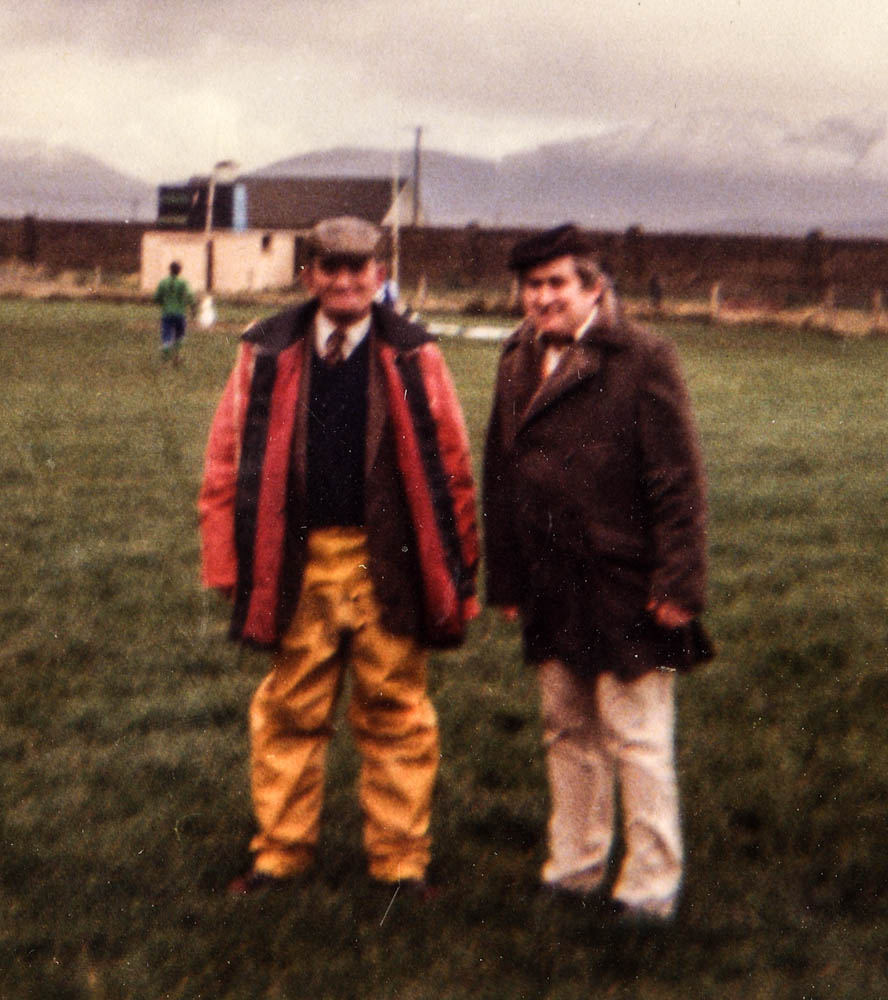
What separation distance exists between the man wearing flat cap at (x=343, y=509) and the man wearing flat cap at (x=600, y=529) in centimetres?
18

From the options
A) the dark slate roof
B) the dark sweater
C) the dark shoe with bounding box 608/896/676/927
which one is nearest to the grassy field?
the dark shoe with bounding box 608/896/676/927

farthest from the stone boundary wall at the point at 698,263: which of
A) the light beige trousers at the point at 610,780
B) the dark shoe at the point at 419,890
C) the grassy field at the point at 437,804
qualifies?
the dark shoe at the point at 419,890

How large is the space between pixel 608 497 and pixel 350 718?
0.95 metres

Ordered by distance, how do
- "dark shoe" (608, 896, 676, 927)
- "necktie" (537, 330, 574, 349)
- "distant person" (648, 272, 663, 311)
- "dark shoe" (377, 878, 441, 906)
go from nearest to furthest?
"necktie" (537, 330, 574, 349) → "dark shoe" (608, 896, 676, 927) → "dark shoe" (377, 878, 441, 906) → "distant person" (648, 272, 663, 311)

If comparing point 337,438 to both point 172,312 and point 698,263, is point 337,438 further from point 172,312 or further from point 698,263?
point 698,263

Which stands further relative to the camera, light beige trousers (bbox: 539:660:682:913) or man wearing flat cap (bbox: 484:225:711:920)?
light beige trousers (bbox: 539:660:682:913)

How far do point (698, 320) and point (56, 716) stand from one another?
1191 inches

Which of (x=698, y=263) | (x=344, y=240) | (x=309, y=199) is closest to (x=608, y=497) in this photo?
(x=344, y=240)

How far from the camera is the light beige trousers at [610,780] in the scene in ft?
11.3

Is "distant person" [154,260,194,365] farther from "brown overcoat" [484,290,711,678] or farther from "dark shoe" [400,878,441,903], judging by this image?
"brown overcoat" [484,290,711,678]

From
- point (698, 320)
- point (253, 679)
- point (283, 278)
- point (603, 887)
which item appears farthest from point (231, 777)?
point (283, 278)

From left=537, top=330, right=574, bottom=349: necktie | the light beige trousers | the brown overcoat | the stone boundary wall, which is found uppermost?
the stone boundary wall

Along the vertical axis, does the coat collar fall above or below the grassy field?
above

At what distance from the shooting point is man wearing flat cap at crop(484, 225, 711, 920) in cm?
331
